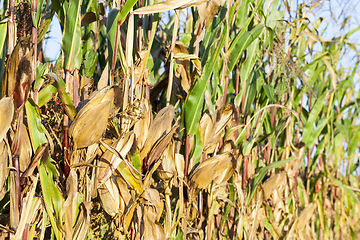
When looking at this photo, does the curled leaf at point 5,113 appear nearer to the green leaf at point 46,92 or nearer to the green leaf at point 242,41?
the green leaf at point 46,92

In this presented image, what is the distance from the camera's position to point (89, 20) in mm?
776

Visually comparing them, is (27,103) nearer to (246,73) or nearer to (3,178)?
(3,178)

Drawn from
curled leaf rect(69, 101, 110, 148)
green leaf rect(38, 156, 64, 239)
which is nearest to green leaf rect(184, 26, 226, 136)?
curled leaf rect(69, 101, 110, 148)

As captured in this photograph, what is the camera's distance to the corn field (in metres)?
0.59

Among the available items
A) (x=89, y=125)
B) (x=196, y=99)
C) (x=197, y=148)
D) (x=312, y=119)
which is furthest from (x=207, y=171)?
(x=312, y=119)

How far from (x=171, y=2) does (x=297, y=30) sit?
0.78 meters

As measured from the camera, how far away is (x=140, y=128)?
73cm

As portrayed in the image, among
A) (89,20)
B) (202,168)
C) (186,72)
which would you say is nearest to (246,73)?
(186,72)

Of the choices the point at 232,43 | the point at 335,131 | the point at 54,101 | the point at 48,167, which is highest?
the point at 232,43

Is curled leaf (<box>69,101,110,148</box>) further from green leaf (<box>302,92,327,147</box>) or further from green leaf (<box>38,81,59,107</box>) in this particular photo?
green leaf (<box>302,92,327,147</box>)

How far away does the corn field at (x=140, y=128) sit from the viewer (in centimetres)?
59

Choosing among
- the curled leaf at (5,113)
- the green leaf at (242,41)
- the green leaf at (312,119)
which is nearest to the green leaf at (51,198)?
the curled leaf at (5,113)

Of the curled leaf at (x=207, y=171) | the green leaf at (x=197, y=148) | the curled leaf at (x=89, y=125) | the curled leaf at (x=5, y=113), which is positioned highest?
the curled leaf at (x=5, y=113)

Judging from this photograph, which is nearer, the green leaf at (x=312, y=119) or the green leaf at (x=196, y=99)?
the green leaf at (x=196, y=99)
